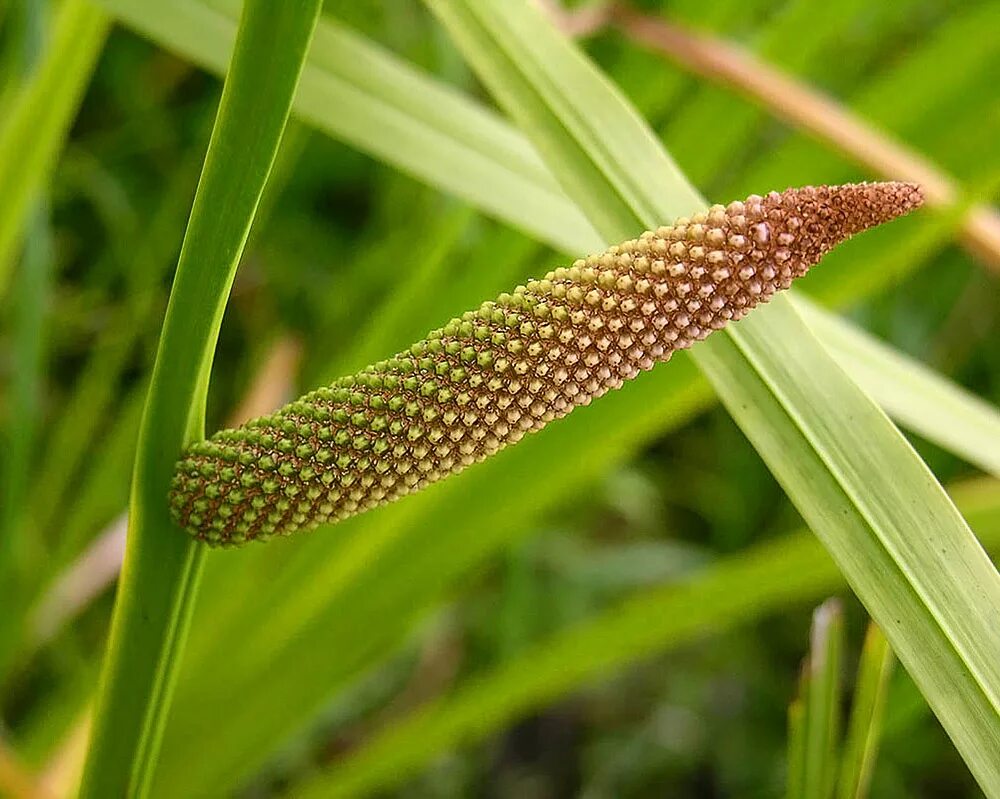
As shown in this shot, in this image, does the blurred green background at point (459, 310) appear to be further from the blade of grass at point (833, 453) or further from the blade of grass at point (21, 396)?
the blade of grass at point (833, 453)

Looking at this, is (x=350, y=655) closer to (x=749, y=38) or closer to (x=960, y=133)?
(x=960, y=133)

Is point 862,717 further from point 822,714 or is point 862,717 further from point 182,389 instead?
point 182,389

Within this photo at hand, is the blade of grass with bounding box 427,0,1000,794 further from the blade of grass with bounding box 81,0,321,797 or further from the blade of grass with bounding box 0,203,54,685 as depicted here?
the blade of grass with bounding box 0,203,54,685

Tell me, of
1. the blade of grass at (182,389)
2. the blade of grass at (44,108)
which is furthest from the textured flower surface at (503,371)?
the blade of grass at (44,108)

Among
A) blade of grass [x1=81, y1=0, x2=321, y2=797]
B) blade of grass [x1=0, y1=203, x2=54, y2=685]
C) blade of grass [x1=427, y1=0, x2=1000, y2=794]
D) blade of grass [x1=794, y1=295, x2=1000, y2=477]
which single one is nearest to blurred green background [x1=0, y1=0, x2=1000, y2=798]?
blade of grass [x1=0, y1=203, x2=54, y2=685]

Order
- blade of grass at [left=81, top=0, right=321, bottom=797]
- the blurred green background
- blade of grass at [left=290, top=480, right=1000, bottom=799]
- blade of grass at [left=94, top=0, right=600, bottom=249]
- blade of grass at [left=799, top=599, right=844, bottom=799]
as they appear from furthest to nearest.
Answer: the blurred green background < blade of grass at [left=290, top=480, right=1000, bottom=799] < blade of grass at [left=94, top=0, right=600, bottom=249] < blade of grass at [left=799, top=599, right=844, bottom=799] < blade of grass at [left=81, top=0, right=321, bottom=797]

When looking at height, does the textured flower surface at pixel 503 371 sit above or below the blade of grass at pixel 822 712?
above
